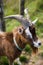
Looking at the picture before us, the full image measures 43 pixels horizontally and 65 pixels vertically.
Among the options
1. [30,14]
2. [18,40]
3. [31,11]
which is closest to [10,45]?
[18,40]

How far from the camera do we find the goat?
7730 mm

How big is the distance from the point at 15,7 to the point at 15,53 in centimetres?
780

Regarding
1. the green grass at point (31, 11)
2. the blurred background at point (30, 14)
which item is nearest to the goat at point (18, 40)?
the blurred background at point (30, 14)

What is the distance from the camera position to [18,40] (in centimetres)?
795

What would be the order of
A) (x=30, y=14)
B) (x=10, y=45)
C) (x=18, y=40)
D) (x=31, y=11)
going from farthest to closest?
1. (x=31, y=11)
2. (x=30, y=14)
3. (x=10, y=45)
4. (x=18, y=40)

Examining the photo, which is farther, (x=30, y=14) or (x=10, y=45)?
(x=30, y=14)

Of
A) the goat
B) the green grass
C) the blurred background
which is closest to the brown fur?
the goat

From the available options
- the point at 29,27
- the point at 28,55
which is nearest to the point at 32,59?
the point at 28,55

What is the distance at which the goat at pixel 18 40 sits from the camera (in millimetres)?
7730

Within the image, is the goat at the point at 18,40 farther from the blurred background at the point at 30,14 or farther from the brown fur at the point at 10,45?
the blurred background at the point at 30,14

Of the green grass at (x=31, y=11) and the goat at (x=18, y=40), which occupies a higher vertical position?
the green grass at (x=31, y=11)

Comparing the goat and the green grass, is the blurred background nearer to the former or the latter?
the green grass

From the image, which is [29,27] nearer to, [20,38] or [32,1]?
[20,38]

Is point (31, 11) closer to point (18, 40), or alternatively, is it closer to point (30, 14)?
point (30, 14)
